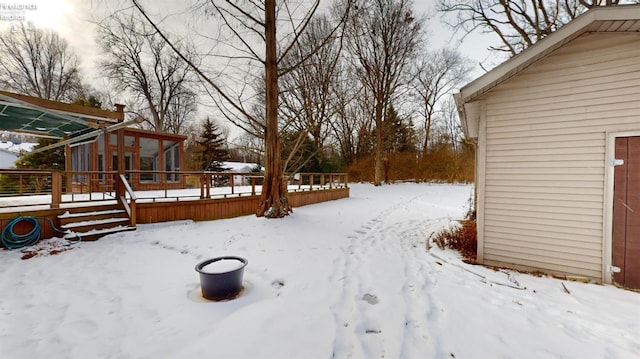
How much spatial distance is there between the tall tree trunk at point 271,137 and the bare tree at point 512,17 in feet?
31.1

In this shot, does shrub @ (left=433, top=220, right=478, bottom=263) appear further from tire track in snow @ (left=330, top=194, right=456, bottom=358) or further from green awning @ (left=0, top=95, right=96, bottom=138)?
green awning @ (left=0, top=95, right=96, bottom=138)

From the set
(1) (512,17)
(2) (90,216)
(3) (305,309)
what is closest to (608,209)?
(3) (305,309)

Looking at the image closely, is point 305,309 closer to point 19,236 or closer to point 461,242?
point 461,242

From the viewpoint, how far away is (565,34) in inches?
135

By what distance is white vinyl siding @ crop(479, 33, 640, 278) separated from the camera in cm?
341

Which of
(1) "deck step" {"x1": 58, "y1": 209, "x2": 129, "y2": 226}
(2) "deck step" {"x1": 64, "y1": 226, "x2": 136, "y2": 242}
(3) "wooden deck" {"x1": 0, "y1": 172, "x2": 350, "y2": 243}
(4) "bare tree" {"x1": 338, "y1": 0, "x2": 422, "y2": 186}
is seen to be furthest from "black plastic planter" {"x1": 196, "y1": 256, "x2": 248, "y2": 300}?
(4) "bare tree" {"x1": 338, "y1": 0, "x2": 422, "y2": 186}

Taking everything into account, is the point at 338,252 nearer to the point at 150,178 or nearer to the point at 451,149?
the point at 150,178

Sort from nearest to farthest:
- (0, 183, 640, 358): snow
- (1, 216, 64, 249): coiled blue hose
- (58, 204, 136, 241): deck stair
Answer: (0, 183, 640, 358): snow → (1, 216, 64, 249): coiled blue hose → (58, 204, 136, 241): deck stair

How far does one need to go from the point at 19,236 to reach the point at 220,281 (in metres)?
4.84

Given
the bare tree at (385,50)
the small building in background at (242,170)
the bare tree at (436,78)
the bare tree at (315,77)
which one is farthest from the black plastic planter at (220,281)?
the bare tree at (436,78)

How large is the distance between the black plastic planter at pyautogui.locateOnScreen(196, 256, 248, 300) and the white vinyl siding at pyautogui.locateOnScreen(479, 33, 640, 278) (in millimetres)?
4020

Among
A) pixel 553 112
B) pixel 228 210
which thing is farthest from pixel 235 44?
pixel 553 112

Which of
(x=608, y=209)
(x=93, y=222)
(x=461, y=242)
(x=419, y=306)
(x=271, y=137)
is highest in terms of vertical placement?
(x=271, y=137)

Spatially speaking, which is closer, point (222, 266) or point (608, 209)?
point (222, 266)
